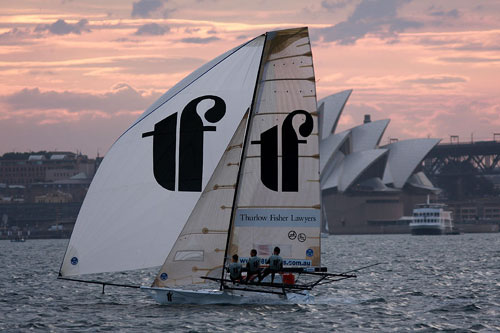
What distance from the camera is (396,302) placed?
25.1 m

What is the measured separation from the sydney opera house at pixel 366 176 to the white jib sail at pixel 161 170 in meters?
82.5

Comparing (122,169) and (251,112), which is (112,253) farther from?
(251,112)

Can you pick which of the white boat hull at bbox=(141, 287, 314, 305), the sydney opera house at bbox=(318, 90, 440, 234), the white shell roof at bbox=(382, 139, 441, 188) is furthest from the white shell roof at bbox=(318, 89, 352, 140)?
the white boat hull at bbox=(141, 287, 314, 305)

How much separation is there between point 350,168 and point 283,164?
321 ft

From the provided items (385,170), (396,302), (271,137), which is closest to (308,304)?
(396,302)

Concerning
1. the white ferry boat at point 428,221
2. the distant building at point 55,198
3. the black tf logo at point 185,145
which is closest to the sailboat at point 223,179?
the black tf logo at point 185,145

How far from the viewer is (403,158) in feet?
407

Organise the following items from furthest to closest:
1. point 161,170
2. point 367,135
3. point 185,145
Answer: point 367,135
point 185,145
point 161,170

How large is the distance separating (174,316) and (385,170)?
10795 centimetres

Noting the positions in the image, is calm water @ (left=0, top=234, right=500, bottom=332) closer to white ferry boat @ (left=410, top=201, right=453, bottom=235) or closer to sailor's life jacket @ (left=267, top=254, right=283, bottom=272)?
sailor's life jacket @ (left=267, top=254, right=283, bottom=272)

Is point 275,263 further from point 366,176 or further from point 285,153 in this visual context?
point 366,176

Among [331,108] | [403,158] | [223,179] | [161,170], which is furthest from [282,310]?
[403,158]

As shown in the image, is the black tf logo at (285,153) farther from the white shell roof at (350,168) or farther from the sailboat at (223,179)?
the white shell roof at (350,168)

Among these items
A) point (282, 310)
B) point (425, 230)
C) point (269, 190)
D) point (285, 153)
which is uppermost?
point (425, 230)
